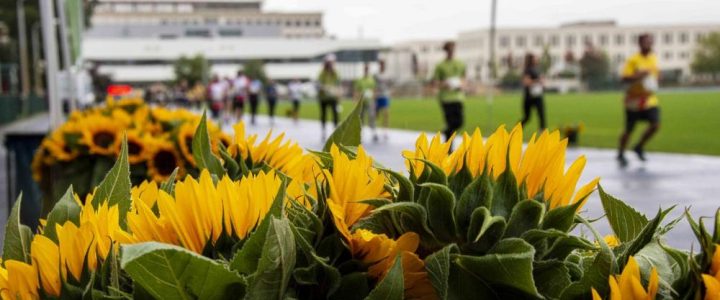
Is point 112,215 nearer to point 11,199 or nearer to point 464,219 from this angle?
point 464,219

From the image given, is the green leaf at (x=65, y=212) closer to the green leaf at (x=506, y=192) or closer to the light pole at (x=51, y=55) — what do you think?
the green leaf at (x=506, y=192)

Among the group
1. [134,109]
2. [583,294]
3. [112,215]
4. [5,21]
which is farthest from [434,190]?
[5,21]

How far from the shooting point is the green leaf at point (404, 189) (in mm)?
903

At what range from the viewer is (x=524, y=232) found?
873mm

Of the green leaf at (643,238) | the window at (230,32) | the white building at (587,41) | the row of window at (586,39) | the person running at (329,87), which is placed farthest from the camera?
the row of window at (586,39)

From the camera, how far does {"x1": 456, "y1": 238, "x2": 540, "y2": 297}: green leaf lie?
2.72 ft

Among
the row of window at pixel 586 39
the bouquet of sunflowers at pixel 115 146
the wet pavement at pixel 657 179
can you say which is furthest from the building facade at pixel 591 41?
the bouquet of sunflowers at pixel 115 146

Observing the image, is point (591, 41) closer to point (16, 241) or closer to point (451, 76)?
point (451, 76)

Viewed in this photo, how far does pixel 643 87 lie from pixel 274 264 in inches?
494

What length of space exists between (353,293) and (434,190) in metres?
0.11

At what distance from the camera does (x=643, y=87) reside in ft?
42.2

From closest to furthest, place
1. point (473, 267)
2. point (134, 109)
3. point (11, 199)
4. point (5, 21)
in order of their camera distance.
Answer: point (473, 267) < point (134, 109) < point (11, 199) < point (5, 21)

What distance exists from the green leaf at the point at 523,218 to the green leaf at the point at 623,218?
16 cm

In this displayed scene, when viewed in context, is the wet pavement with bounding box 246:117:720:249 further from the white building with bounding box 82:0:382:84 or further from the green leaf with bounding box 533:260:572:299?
the white building with bounding box 82:0:382:84
